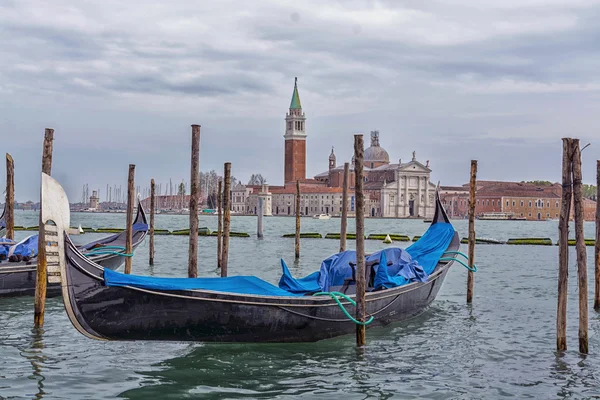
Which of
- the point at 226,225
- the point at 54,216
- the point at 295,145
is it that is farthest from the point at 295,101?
the point at 54,216

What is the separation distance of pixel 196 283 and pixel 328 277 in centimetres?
209

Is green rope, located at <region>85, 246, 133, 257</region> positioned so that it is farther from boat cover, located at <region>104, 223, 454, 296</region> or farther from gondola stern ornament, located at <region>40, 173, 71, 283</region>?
gondola stern ornament, located at <region>40, 173, 71, 283</region>

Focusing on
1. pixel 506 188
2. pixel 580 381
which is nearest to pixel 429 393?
pixel 580 381

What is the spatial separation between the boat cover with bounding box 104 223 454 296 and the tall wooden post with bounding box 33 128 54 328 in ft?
5.35

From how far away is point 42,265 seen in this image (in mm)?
7520

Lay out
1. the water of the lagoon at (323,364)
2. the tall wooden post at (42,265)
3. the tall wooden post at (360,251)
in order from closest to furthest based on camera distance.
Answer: the water of the lagoon at (323,364)
the tall wooden post at (360,251)
the tall wooden post at (42,265)

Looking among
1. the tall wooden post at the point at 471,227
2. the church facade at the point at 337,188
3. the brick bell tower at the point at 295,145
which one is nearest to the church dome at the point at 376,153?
the church facade at the point at 337,188

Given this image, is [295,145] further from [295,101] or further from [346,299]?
[346,299]

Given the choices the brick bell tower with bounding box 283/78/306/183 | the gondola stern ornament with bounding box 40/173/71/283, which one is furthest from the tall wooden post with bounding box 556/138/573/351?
the brick bell tower with bounding box 283/78/306/183

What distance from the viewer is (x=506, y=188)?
3329 inches

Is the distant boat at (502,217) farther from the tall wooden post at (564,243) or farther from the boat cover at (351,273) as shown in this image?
the tall wooden post at (564,243)

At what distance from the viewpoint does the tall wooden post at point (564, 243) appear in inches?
257

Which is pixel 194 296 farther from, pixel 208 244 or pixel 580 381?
pixel 208 244

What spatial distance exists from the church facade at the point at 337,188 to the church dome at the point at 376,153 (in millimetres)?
1181
